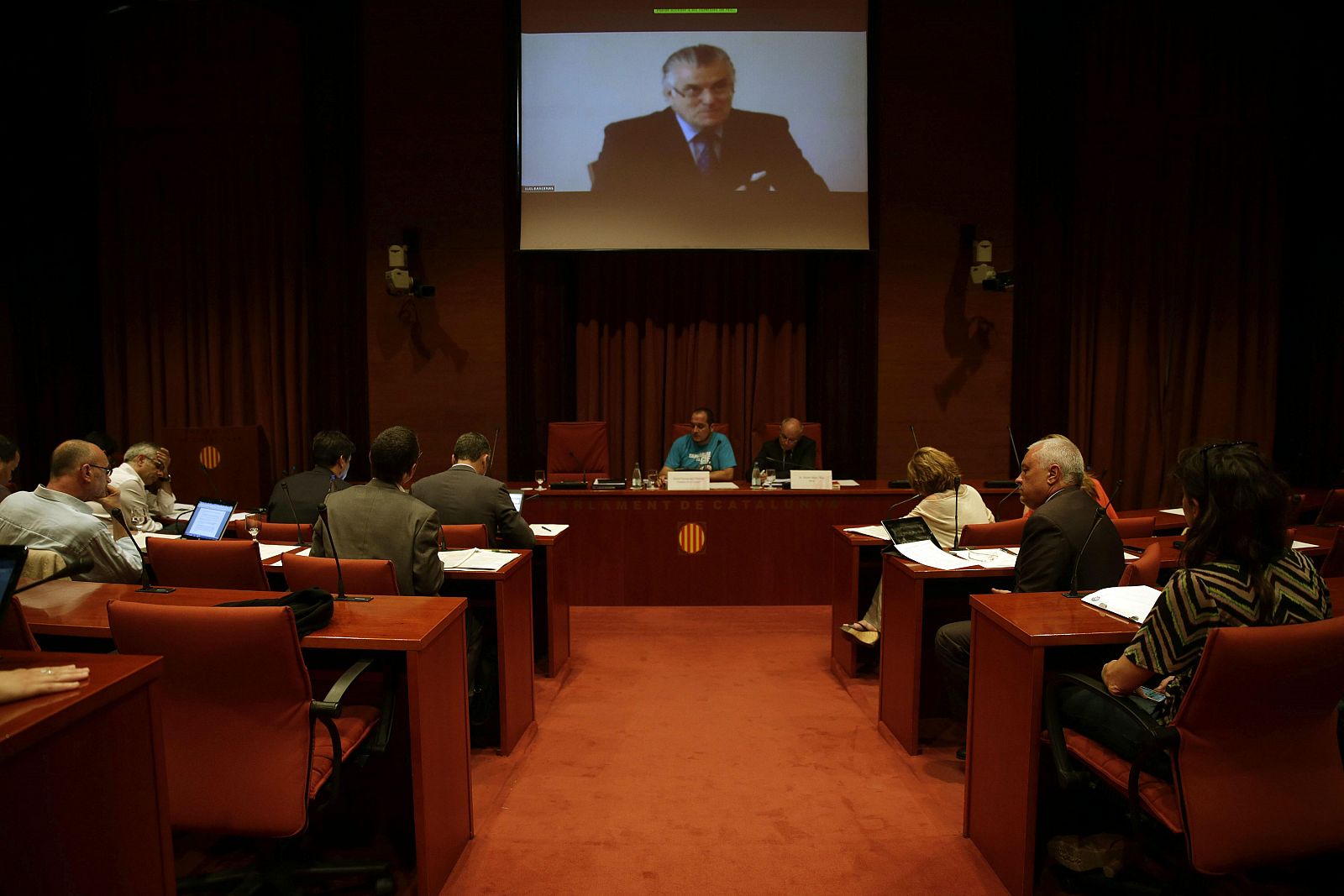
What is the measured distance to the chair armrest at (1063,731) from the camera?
163cm

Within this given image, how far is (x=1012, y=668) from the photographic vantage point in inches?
81.6

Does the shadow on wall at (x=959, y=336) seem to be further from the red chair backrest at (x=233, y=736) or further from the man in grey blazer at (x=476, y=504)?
the red chair backrest at (x=233, y=736)

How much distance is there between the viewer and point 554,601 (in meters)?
3.81

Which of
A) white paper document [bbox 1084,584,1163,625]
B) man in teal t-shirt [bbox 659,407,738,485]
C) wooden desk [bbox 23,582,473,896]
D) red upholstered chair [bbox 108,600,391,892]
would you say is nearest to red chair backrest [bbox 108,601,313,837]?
red upholstered chair [bbox 108,600,391,892]

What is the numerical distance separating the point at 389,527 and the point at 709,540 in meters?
2.65

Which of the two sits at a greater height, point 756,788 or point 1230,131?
point 1230,131

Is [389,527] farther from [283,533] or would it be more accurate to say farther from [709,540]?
[709,540]

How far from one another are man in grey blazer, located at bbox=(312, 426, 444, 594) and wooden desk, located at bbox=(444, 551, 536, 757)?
185mm

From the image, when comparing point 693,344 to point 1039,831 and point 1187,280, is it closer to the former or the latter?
→ point 1187,280

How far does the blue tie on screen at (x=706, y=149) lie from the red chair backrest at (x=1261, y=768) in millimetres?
5617

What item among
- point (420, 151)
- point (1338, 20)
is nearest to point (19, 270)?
point (420, 151)

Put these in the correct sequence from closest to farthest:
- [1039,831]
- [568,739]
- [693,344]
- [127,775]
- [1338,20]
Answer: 1. [127,775]
2. [1039,831]
3. [568,739]
4. [1338,20]
5. [693,344]

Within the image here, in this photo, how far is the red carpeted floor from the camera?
2.19 metres

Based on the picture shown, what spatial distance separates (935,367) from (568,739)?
457cm
